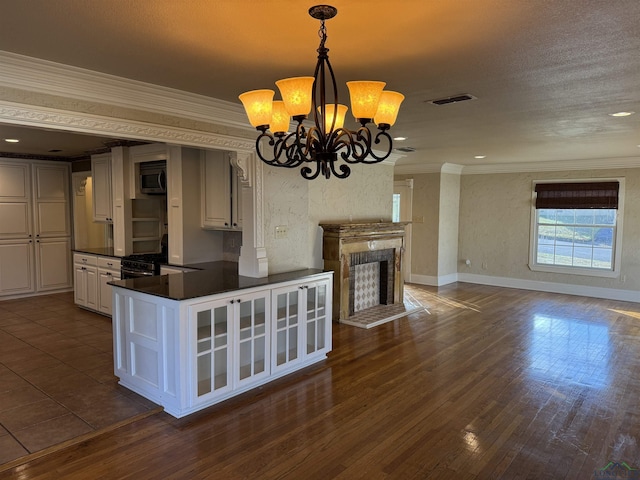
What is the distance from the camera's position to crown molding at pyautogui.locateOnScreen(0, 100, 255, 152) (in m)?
2.71

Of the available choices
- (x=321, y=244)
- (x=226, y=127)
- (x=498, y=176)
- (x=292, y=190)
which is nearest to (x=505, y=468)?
(x=292, y=190)

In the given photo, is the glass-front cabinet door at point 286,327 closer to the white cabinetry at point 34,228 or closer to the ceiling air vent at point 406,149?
the ceiling air vent at point 406,149

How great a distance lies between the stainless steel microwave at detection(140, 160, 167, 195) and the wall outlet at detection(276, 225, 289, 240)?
2.03 meters

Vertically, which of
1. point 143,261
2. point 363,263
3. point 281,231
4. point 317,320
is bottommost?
point 317,320

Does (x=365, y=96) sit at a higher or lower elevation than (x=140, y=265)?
higher

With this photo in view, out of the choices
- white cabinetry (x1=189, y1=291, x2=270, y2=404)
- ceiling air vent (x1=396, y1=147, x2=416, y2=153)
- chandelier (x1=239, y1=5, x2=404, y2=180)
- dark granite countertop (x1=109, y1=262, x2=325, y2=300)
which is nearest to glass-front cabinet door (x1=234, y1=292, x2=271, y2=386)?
white cabinetry (x1=189, y1=291, x2=270, y2=404)

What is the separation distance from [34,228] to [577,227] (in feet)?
30.4

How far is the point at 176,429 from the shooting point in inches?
115

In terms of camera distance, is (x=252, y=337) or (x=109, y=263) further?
(x=109, y=263)

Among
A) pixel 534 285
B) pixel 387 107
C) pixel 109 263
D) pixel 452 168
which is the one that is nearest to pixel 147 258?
pixel 109 263

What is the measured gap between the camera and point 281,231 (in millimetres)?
4336

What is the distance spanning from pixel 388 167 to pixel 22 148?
5415 millimetres

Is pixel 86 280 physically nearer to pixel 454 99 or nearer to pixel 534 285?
pixel 454 99

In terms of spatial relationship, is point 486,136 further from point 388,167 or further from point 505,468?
point 505,468
